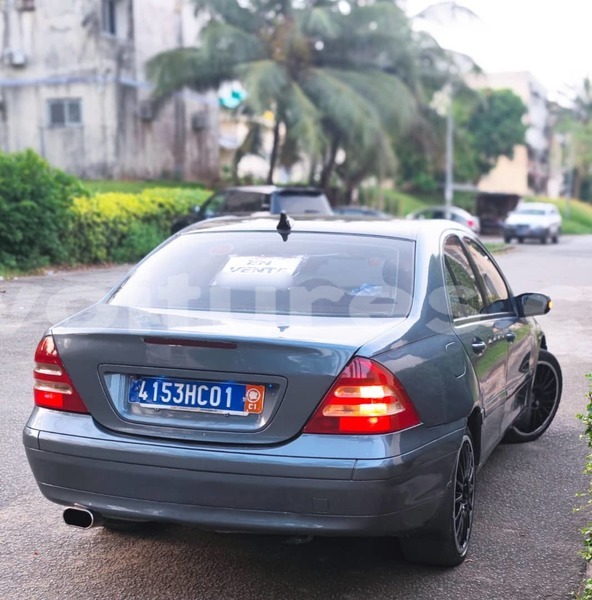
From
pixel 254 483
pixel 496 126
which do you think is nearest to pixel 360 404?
pixel 254 483

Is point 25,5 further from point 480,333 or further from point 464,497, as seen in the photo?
point 464,497

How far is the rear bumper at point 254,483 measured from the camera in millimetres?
3178

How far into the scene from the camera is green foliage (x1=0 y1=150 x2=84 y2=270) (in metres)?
14.2

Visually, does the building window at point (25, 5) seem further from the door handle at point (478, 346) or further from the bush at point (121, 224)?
the door handle at point (478, 346)

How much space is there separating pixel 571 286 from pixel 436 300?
13.3 m

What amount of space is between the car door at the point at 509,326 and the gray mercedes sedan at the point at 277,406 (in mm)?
729

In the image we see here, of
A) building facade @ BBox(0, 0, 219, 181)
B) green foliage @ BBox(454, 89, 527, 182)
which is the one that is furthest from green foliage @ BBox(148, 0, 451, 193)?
green foliage @ BBox(454, 89, 527, 182)

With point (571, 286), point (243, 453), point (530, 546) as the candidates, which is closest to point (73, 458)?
point (243, 453)

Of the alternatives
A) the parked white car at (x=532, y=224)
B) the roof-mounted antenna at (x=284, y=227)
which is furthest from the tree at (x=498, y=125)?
the roof-mounted antenna at (x=284, y=227)

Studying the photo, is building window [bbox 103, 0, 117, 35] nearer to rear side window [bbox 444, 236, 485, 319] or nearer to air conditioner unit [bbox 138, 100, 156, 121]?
air conditioner unit [bbox 138, 100, 156, 121]

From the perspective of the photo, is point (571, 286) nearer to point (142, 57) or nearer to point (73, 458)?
point (73, 458)

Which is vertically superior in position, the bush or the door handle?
the door handle

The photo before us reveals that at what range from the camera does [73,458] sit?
11.2 feet

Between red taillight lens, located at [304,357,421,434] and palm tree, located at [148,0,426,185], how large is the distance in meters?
25.6
